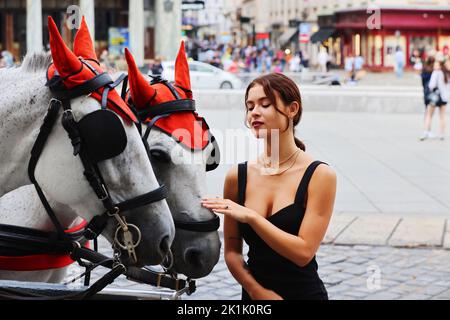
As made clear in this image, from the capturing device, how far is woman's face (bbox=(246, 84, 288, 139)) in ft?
9.93

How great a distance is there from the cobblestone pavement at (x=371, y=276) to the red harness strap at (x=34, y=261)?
2.66 meters

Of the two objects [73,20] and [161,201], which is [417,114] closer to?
[73,20]

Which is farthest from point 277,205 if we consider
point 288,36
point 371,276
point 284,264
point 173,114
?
point 288,36

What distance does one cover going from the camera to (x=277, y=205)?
3.11 m

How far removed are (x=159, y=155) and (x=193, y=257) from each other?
494mm

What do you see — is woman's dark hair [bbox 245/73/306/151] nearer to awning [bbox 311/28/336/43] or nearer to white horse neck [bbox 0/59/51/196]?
white horse neck [bbox 0/59/51/196]

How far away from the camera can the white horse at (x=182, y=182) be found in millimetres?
3262

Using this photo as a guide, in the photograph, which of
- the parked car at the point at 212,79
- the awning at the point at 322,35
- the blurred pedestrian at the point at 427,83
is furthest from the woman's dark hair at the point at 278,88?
the awning at the point at 322,35

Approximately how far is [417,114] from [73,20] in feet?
61.2

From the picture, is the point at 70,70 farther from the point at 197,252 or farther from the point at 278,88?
the point at 197,252

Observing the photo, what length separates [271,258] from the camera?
314 cm

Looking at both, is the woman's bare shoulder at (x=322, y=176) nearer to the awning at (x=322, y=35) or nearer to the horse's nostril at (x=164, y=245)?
the horse's nostril at (x=164, y=245)
